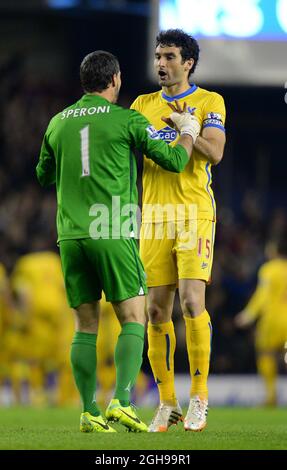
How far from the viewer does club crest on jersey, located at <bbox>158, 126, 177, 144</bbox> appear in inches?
271

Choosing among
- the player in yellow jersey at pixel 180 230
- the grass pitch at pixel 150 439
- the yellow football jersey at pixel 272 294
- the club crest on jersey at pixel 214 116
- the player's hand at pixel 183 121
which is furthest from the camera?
the yellow football jersey at pixel 272 294

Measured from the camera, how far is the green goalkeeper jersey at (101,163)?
6.29 metres

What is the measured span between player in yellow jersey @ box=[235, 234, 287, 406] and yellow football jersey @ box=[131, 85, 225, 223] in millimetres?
7145

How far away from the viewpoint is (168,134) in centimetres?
690

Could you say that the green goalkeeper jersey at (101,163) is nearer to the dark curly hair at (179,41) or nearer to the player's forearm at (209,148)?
the player's forearm at (209,148)

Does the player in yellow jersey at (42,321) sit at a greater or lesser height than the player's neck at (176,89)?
lesser

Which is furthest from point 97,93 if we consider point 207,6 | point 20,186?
point 20,186

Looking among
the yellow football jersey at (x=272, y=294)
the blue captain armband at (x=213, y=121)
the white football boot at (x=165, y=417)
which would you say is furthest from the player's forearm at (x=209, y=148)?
the yellow football jersey at (x=272, y=294)

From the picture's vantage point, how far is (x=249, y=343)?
15.7 metres

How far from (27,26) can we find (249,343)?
6.92 m

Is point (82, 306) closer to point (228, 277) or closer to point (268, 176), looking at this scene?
point (228, 277)

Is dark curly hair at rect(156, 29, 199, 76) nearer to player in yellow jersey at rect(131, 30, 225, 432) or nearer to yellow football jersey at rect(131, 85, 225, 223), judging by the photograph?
player in yellow jersey at rect(131, 30, 225, 432)

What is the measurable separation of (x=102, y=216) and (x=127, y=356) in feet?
2.53

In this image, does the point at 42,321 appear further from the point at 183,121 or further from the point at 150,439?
the point at 150,439
